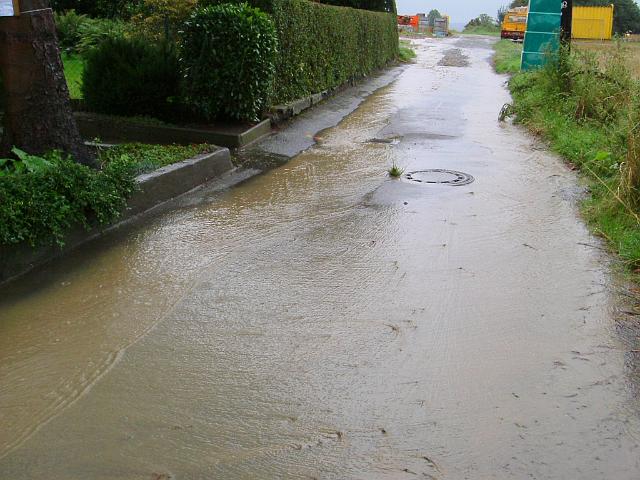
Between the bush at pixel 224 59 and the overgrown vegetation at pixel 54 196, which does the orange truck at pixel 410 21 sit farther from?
the overgrown vegetation at pixel 54 196

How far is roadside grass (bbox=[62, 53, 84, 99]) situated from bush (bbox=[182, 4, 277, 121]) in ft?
8.14

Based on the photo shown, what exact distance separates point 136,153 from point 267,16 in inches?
146

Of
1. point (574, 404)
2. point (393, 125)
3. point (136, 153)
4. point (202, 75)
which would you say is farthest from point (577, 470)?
point (393, 125)

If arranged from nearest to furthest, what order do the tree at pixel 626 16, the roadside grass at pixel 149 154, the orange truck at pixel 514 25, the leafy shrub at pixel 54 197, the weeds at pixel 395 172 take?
1. the leafy shrub at pixel 54 197
2. the roadside grass at pixel 149 154
3. the weeds at pixel 395 172
4. the orange truck at pixel 514 25
5. the tree at pixel 626 16

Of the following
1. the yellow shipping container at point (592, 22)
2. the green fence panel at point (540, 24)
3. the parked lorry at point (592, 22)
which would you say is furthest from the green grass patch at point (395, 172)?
the yellow shipping container at point (592, 22)

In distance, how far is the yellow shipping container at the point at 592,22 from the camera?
4656 centimetres

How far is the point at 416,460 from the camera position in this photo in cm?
338

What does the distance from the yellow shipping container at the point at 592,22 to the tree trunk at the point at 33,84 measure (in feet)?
150

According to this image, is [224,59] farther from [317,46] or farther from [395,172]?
[317,46]

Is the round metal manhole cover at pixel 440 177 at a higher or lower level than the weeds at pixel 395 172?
lower

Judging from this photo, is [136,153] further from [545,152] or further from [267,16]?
[545,152]

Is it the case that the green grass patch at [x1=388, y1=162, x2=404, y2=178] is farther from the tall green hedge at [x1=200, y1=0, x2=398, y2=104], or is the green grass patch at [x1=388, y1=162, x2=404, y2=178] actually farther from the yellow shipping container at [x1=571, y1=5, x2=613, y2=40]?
the yellow shipping container at [x1=571, y1=5, x2=613, y2=40]

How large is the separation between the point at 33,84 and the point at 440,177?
4789 millimetres

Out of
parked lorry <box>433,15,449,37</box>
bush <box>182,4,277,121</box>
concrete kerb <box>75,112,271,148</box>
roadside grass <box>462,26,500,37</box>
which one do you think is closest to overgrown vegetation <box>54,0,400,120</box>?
bush <box>182,4,277,121</box>
